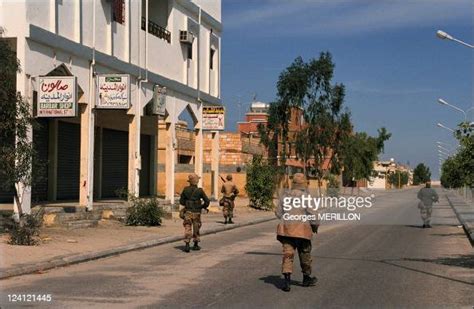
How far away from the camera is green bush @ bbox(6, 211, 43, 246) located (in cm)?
1455

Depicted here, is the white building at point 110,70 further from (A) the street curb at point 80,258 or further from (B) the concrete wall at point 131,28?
(A) the street curb at point 80,258

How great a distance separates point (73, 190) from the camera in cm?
2762

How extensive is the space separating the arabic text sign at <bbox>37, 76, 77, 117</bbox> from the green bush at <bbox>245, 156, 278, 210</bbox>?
17650 mm

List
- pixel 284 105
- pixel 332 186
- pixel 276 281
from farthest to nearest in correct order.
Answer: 1. pixel 332 186
2. pixel 284 105
3. pixel 276 281

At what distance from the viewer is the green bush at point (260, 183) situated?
35.2 m

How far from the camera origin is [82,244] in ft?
51.3

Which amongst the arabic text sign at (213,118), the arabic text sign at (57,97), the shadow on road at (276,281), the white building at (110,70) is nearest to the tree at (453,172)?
the arabic text sign at (213,118)

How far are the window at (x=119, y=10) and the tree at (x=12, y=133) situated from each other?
8.28 meters

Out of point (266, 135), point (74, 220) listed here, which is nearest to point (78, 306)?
point (74, 220)

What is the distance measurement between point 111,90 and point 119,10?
3.66 m

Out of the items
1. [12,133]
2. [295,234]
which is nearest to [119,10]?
[12,133]

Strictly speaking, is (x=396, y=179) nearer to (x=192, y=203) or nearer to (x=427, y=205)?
(x=427, y=205)

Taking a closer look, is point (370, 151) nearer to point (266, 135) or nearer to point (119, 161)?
point (266, 135)

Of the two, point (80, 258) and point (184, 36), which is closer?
point (80, 258)
